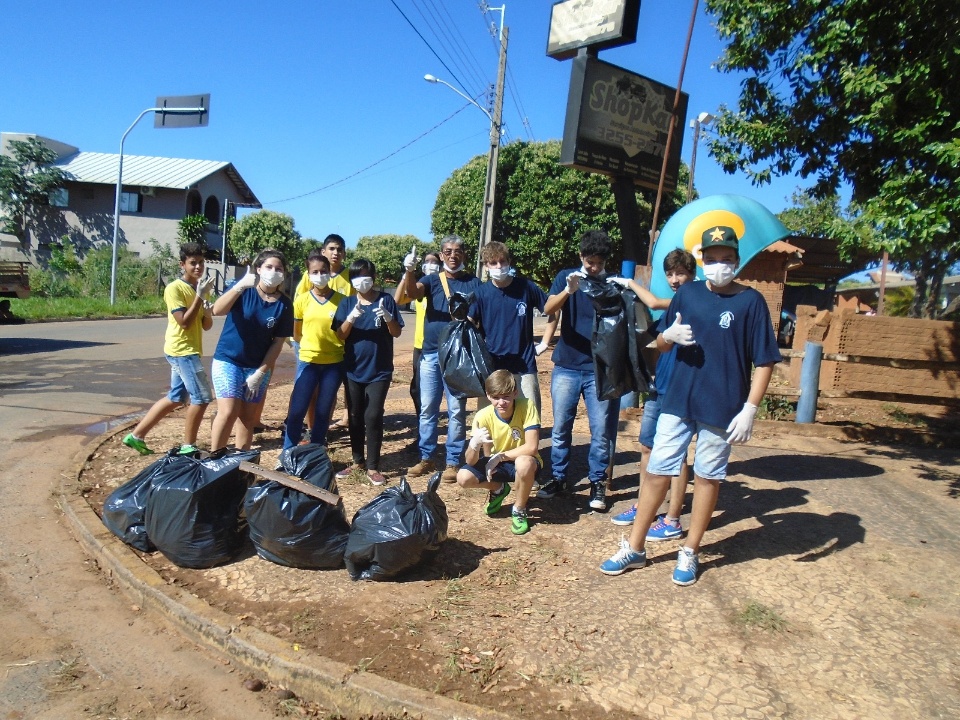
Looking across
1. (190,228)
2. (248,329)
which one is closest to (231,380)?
(248,329)

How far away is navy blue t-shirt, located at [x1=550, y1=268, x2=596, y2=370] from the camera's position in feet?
16.3

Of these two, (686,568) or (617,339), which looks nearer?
(686,568)

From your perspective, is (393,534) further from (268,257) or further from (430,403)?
(268,257)

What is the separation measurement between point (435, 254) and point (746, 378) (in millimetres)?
3134

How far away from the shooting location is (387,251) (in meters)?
50.4

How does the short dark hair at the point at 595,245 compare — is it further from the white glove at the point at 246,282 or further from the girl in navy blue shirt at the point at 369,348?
the white glove at the point at 246,282

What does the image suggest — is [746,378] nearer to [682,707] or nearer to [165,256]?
[682,707]

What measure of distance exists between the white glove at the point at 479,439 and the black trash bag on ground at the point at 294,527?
3.10 feet

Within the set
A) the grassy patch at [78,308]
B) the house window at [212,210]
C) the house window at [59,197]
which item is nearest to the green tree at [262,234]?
the house window at [212,210]

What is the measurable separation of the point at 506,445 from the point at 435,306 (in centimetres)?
161

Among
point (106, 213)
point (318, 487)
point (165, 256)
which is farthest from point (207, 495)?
point (106, 213)

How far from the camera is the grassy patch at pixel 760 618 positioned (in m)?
3.48

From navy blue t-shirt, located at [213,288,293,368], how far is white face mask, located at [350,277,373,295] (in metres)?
0.59

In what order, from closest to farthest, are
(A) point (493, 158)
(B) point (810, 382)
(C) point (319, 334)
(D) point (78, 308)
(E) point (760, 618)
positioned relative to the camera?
(E) point (760, 618), (C) point (319, 334), (B) point (810, 382), (A) point (493, 158), (D) point (78, 308)
